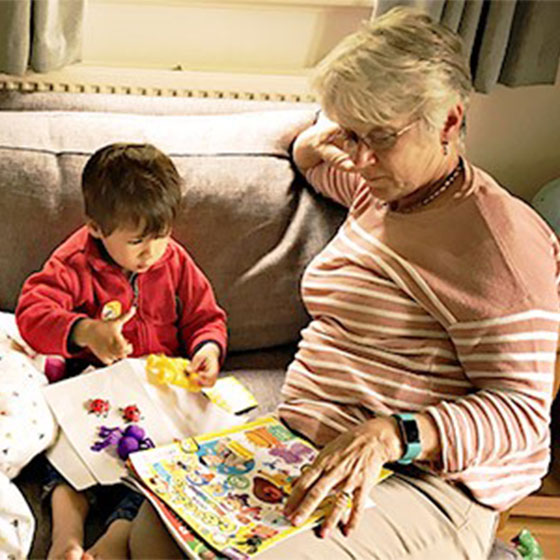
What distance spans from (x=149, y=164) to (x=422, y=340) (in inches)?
22.5

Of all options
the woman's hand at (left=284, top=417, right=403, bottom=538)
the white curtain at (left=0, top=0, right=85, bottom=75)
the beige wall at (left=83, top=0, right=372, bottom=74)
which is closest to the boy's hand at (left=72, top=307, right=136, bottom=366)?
the woman's hand at (left=284, top=417, right=403, bottom=538)

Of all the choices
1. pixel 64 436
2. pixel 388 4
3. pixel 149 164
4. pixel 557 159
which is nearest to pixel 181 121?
pixel 149 164

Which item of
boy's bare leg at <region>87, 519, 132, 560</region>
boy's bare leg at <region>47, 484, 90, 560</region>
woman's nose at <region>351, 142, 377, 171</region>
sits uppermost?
woman's nose at <region>351, 142, 377, 171</region>

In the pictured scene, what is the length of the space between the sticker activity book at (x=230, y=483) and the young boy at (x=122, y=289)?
0.41 feet

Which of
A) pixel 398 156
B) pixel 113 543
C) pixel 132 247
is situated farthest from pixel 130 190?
pixel 113 543

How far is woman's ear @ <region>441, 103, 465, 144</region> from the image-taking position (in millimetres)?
1433

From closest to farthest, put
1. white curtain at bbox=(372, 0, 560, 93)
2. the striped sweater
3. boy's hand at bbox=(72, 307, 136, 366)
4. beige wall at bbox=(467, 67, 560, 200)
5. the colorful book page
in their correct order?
the colorful book page < the striped sweater < boy's hand at bbox=(72, 307, 136, 366) < white curtain at bbox=(372, 0, 560, 93) < beige wall at bbox=(467, 67, 560, 200)

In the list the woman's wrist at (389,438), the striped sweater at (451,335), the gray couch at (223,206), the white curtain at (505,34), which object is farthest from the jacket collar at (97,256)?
the white curtain at (505,34)

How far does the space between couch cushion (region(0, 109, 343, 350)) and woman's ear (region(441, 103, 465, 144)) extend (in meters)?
0.45

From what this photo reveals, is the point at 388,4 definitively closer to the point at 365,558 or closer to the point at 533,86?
the point at 533,86

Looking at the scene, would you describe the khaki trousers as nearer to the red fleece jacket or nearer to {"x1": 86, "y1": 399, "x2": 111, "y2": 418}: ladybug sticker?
{"x1": 86, "y1": 399, "x2": 111, "y2": 418}: ladybug sticker

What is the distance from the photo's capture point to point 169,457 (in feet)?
4.63

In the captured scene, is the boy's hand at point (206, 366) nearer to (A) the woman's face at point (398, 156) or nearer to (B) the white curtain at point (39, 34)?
(A) the woman's face at point (398, 156)

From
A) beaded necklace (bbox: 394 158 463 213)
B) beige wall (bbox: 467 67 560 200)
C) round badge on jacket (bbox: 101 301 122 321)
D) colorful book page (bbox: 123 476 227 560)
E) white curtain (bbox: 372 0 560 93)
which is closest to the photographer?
colorful book page (bbox: 123 476 227 560)
